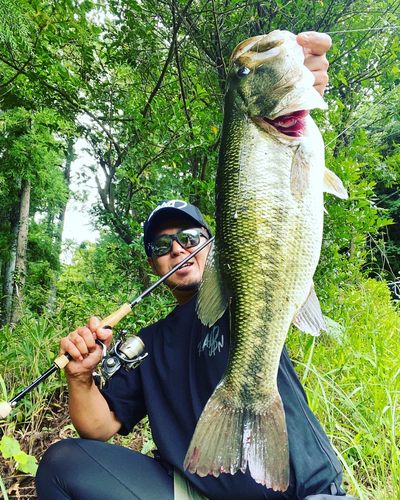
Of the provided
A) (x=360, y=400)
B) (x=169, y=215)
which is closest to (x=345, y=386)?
(x=360, y=400)

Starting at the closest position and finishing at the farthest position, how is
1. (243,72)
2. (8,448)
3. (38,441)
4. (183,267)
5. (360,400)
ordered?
1. (8,448)
2. (243,72)
3. (183,267)
4. (360,400)
5. (38,441)

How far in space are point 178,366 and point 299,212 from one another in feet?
3.14

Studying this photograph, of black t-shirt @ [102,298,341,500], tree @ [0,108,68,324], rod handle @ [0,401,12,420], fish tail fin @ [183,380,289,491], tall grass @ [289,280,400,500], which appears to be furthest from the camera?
tree @ [0,108,68,324]

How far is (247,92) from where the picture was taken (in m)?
1.30

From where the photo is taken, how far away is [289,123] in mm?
1258

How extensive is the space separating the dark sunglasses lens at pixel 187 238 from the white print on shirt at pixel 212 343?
59cm

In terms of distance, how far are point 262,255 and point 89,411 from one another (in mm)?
1146

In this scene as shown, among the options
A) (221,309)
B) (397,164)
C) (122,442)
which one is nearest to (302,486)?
(221,309)

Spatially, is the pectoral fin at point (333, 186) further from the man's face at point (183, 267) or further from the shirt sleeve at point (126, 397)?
the shirt sleeve at point (126, 397)

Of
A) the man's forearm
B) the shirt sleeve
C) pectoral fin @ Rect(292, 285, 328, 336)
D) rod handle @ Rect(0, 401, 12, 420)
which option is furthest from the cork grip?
pectoral fin @ Rect(292, 285, 328, 336)

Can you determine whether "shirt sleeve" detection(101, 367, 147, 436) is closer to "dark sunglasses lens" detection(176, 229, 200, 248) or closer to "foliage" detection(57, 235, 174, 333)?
"dark sunglasses lens" detection(176, 229, 200, 248)

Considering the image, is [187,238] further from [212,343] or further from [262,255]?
[262,255]

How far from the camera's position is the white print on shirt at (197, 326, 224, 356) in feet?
4.99

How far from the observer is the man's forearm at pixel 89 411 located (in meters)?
1.60
